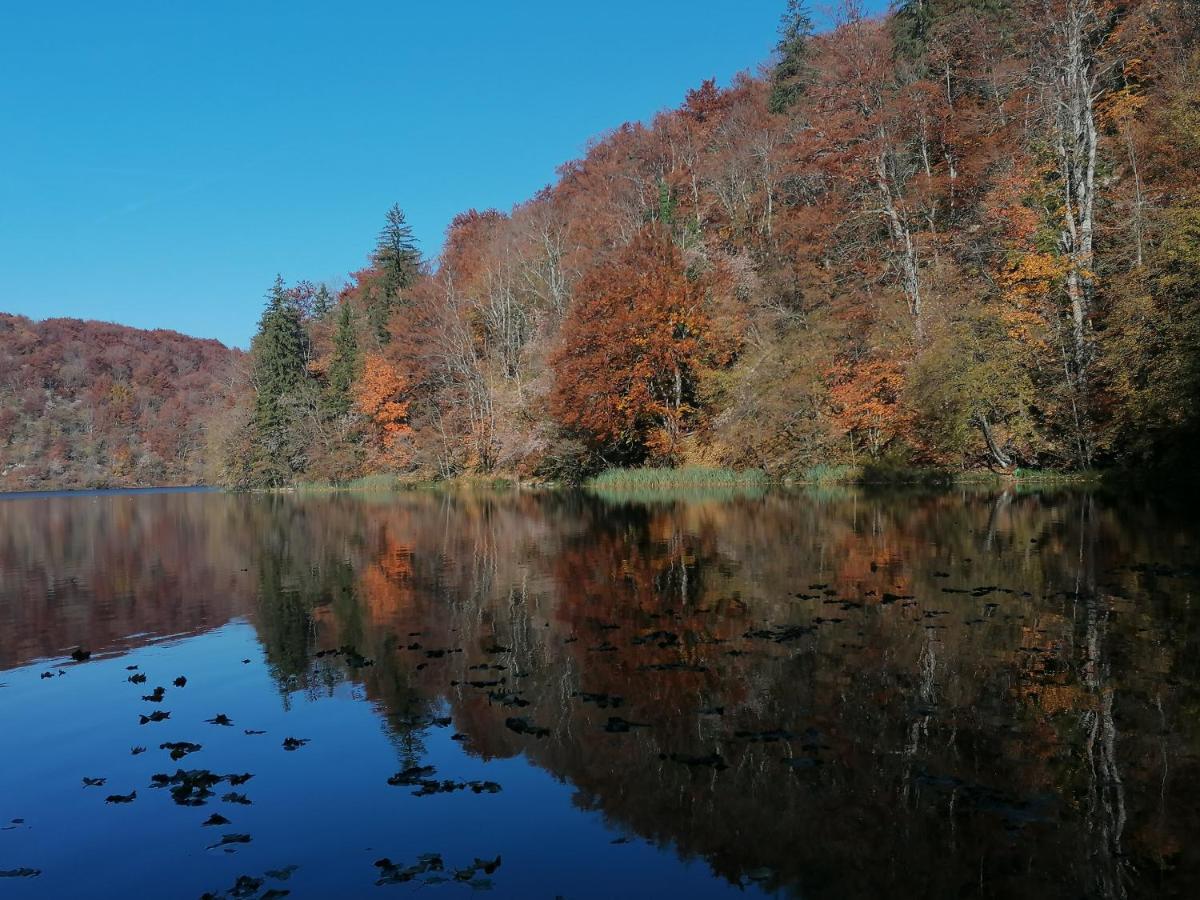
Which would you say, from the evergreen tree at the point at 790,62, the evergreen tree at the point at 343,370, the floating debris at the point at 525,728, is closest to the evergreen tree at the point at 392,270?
the evergreen tree at the point at 343,370

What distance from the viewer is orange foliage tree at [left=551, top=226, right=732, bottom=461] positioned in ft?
132

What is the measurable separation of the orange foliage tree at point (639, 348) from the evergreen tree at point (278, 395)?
33964mm

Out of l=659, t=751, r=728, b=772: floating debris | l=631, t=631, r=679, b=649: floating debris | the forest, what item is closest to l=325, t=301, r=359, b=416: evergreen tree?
the forest

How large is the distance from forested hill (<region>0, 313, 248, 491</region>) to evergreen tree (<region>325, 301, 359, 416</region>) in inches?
955

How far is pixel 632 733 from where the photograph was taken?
6695mm

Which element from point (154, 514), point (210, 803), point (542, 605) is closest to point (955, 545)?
point (542, 605)

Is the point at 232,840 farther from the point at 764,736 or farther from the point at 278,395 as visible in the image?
the point at 278,395

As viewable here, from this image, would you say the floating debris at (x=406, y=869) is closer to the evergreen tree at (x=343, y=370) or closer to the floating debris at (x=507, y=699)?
the floating debris at (x=507, y=699)

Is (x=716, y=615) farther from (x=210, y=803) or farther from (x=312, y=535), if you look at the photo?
(x=312, y=535)

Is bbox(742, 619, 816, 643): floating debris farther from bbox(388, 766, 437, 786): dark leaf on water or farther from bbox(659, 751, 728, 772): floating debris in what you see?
bbox(388, 766, 437, 786): dark leaf on water

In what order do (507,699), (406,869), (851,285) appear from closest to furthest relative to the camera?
1. (406,869)
2. (507,699)
3. (851,285)

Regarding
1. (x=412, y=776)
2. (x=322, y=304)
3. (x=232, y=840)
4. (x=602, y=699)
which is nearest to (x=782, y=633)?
(x=602, y=699)

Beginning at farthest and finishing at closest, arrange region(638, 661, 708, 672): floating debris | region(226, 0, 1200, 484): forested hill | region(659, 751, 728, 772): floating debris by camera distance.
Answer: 1. region(226, 0, 1200, 484): forested hill
2. region(638, 661, 708, 672): floating debris
3. region(659, 751, 728, 772): floating debris

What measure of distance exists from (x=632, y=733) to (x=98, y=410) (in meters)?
124
